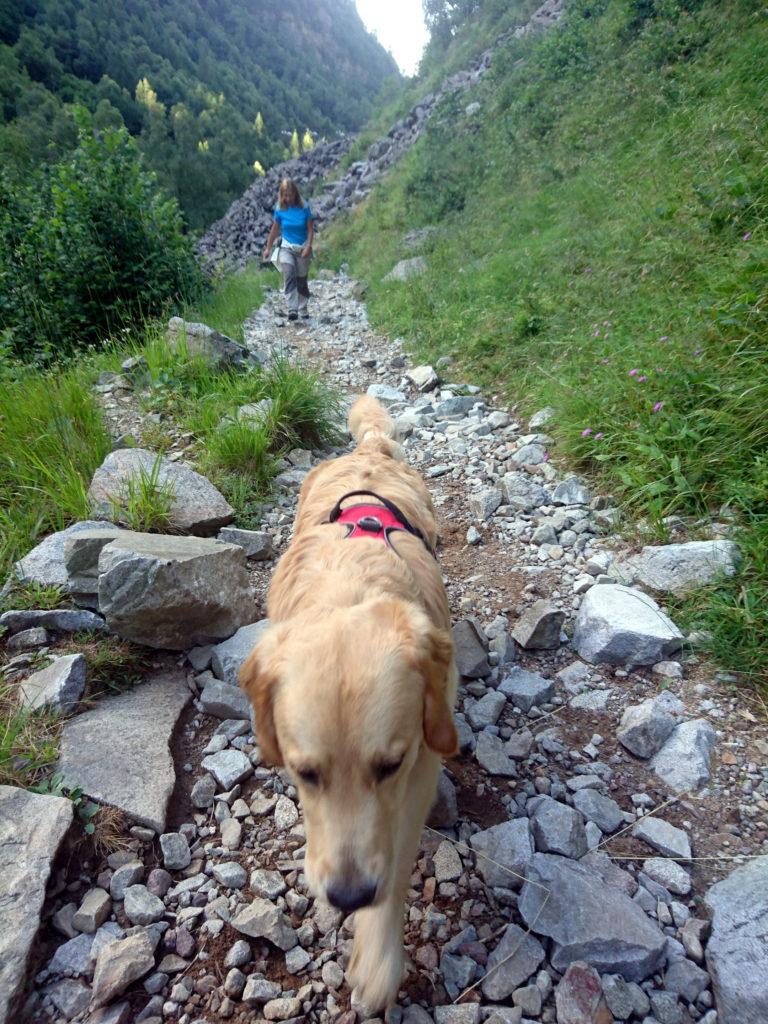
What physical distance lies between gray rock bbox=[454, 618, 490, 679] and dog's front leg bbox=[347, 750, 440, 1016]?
45.7 inches

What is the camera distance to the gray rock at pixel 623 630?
2.95 metres

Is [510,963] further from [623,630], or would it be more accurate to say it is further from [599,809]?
[623,630]

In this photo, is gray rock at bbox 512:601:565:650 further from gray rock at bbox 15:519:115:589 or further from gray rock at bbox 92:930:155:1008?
gray rock at bbox 15:519:115:589

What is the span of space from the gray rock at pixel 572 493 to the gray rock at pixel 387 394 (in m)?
3.12

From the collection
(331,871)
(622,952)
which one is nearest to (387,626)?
(331,871)

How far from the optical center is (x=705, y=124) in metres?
7.18

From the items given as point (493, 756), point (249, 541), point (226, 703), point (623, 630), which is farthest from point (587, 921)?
point (249, 541)

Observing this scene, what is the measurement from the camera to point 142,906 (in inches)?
81.4

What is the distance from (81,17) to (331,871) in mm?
87767

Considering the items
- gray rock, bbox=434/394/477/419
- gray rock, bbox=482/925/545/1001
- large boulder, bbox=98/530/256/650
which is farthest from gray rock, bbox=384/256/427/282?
gray rock, bbox=482/925/545/1001

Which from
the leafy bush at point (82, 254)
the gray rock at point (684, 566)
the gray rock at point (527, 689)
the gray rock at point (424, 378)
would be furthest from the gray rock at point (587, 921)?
the leafy bush at point (82, 254)

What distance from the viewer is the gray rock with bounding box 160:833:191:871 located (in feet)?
7.38

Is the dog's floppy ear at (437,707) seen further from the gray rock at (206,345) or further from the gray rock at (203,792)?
the gray rock at (206,345)

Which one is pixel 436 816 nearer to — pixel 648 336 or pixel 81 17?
pixel 648 336
